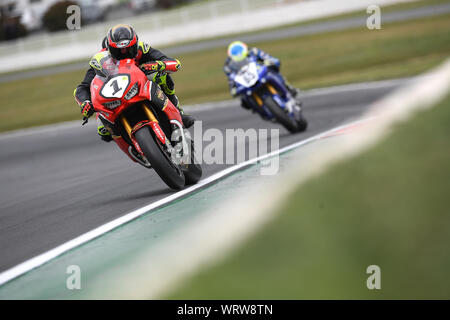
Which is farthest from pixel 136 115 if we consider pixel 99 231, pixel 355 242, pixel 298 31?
pixel 298 31

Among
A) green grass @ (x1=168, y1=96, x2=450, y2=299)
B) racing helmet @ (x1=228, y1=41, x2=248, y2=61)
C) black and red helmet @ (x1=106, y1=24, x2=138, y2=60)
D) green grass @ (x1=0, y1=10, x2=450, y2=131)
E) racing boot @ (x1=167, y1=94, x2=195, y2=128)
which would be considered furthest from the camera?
green grass @ (x1=0, y1=10, x2=450, y2=131)

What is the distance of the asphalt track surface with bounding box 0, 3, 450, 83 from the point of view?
27.4m

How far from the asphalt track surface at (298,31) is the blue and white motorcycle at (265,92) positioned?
17.0 metres

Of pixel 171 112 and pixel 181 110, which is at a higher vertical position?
pixel 181 110

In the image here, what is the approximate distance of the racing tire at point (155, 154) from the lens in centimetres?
658

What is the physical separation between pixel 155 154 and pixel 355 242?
366cm

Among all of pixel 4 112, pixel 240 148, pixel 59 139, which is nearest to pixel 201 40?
pixel 4 112

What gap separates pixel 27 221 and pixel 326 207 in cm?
432

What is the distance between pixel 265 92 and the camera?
1089cm

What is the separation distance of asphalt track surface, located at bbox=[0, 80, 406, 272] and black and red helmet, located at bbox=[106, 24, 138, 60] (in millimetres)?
1415

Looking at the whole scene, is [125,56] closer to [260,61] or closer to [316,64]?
[260,61]

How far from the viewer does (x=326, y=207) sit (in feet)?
11.5

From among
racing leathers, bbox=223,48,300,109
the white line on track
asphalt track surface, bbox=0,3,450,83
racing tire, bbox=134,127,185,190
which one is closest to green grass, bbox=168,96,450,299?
the white line on track

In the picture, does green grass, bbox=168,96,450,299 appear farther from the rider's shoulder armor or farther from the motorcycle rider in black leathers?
the rider's shoulder armor
